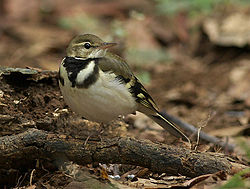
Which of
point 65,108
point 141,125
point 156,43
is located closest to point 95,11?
point 156,43

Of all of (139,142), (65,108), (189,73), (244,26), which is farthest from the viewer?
(244,26)

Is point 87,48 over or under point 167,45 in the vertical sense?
under

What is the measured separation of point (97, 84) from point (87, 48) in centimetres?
69

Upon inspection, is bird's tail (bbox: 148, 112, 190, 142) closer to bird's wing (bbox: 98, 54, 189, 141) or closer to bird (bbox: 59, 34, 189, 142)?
bird's wing (bbox: 98, 54, 189, 141)

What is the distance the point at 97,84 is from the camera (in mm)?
4773

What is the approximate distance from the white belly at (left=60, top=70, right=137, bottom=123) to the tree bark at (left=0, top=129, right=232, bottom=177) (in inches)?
18.4

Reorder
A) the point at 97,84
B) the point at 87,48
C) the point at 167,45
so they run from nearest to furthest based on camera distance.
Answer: the point at 97,84, the point at 87,48, the point at 167,45

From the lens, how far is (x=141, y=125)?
7531 millimetres

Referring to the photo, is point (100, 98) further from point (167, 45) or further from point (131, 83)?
point (167, 45)

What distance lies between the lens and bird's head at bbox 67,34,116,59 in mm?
5309

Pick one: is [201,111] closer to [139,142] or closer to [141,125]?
[141,125]

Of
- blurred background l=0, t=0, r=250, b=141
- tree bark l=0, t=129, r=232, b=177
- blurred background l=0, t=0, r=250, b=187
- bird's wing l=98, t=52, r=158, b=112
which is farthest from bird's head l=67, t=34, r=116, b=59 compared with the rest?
blurred background l=0, t=0, r=250, b=141

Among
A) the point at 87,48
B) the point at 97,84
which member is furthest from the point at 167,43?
the point at 97,84

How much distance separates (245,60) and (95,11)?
15.9ft
